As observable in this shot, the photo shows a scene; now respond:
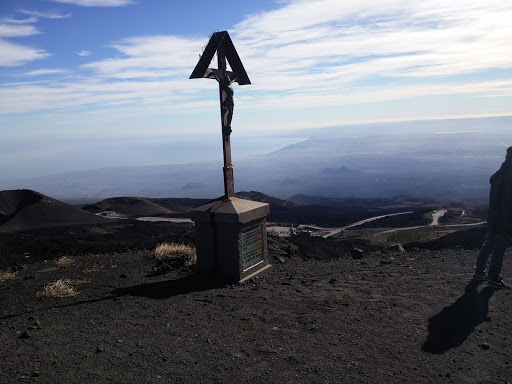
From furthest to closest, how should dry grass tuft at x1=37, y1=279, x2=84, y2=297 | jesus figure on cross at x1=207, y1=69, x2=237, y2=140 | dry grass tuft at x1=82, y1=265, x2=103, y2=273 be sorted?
dry grass tuft at x1=82, y1=265, x2=103, y2=273, jesus figure on cross at x1=207, y1=69, x2=237, y2=140, dry grass tuft at x1=37, y1=279, x2=84, y2=297

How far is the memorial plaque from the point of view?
22.6 feet

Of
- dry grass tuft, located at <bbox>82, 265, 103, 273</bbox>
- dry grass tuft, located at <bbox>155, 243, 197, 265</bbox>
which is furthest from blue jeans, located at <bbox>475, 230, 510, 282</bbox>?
dry grass tuft, located at <bbox>82, 265, 103, 273</bbox>

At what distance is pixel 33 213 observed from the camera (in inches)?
1061

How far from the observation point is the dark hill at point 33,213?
2511cm

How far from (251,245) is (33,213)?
79.2 feet

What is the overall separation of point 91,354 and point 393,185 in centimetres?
14808

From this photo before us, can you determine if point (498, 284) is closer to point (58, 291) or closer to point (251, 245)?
point (251, 245)

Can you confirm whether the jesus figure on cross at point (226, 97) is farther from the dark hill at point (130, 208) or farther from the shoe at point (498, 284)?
the dark hill at point (130, 208)

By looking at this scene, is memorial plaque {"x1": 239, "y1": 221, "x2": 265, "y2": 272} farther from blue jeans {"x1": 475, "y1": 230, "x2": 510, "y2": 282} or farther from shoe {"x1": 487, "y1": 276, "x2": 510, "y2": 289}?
shoe {"x1": 487, "y1": 276, "x2": 510, "y2": 289}

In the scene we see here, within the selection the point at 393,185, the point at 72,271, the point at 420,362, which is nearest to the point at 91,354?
the point at 420,362

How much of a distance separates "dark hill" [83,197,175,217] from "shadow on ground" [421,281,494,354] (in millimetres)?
31454

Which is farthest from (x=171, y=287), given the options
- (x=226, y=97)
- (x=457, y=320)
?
(x=457, y=320)

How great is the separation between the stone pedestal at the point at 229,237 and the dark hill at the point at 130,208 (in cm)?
2916

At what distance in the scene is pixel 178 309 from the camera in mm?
5348
